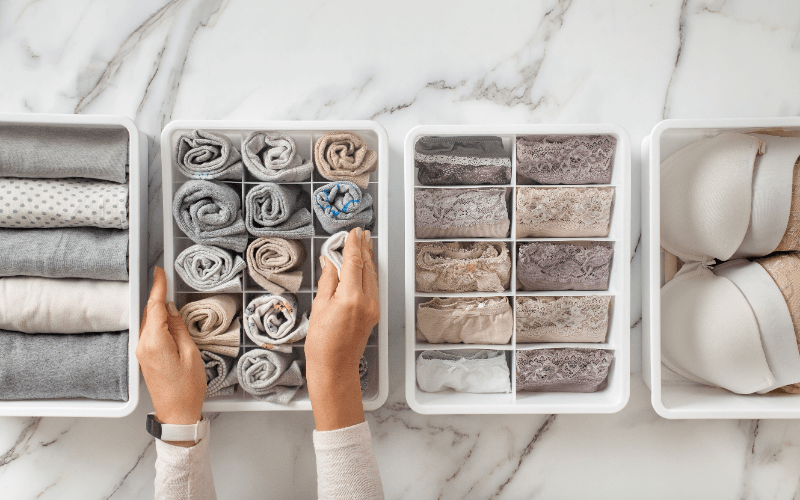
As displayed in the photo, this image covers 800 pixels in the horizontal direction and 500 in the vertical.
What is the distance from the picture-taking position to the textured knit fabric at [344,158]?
94 cm

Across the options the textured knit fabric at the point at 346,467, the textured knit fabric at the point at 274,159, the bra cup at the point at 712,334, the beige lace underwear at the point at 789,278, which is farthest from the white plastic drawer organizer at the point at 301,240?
the beige lace underwear at the point at 789,278

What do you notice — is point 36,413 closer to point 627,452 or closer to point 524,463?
point 524,463

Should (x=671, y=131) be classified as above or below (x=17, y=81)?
below

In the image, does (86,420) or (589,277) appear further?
(86,420)

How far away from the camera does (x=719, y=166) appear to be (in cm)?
97

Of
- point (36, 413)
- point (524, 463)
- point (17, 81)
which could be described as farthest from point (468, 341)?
point (17, 81)

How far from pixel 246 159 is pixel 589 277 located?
0.76 metres

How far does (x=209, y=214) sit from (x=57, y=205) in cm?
31

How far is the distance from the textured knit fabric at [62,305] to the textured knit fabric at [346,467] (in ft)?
1.63

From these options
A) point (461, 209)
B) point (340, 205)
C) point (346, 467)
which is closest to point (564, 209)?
point (461, 209)

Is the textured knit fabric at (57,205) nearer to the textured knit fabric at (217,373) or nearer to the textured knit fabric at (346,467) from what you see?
the textured knit fabric at (217,373)

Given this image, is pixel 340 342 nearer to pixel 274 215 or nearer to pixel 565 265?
pixel 274 215

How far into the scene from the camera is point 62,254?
0.93 metres

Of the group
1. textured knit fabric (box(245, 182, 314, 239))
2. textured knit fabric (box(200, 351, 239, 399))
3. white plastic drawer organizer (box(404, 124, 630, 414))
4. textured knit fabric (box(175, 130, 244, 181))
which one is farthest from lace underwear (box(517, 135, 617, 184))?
textured knit fabric (box(200, 351, 239, 399))
